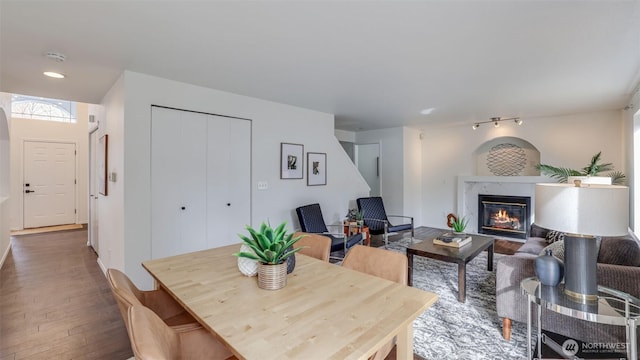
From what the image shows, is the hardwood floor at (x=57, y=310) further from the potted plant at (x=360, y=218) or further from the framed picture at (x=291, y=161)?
the potted plant at (x=360, y=218)

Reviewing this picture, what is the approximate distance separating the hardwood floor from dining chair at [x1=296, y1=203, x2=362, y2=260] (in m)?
2.32

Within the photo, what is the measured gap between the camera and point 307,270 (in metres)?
1.73

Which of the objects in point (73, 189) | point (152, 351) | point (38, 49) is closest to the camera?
point (152, 351)

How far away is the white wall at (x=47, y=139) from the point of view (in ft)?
20.9

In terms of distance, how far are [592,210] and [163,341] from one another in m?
2.15

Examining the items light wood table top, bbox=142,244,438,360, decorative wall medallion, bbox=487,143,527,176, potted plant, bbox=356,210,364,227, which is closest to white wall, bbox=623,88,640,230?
decorative wall medallion, bbox=487,143,527,176

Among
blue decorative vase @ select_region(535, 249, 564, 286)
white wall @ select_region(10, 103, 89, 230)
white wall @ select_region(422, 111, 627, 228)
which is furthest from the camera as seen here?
white wall @ select_region(10, 103, 89, 230)

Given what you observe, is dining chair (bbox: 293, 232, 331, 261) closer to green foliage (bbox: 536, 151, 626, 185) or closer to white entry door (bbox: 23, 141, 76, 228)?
green foliage (bbox: 536, 151, 626, 185)

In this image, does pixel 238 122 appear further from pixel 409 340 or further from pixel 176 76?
pixel 409 340

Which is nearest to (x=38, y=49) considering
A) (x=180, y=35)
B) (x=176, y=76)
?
(x=176, y=76)

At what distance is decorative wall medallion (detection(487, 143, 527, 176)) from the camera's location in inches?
233

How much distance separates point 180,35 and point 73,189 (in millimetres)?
7129

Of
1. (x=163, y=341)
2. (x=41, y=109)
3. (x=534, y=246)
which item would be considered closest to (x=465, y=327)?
(x=534, y=246)

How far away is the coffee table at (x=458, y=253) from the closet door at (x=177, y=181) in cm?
252
